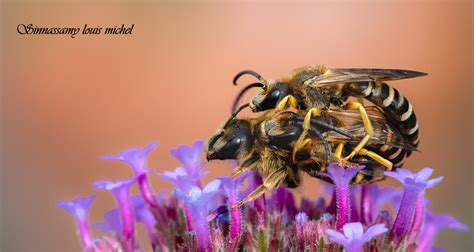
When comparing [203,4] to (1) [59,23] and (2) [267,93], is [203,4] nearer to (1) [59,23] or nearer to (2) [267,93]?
(1) [59,23]

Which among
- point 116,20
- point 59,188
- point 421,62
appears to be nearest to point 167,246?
point 59,188

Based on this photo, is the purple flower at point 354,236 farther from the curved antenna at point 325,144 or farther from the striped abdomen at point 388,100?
the striped abdomen at point 388,100

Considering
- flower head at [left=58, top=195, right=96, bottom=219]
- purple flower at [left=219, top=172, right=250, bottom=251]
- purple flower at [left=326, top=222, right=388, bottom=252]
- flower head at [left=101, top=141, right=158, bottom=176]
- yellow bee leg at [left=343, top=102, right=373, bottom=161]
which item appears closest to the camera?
purple flower at [left=326, top=222, right=388, bottom=252]

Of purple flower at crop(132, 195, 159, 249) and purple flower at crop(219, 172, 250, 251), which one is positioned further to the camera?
purple flower at crop(132, 195, 159, 249)

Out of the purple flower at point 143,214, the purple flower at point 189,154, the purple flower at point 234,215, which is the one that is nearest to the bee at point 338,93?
the purple flower at point 234,215

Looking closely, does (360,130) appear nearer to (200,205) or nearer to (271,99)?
(271,99)

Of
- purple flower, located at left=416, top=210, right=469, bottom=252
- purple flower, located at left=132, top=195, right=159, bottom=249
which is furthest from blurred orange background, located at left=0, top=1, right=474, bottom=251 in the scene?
purple flower, located at left=416, top=210, right=469, bottom=252

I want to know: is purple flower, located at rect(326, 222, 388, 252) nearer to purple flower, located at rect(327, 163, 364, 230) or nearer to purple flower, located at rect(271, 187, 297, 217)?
purple flower, located at rect(327, 163, 364, 230)
